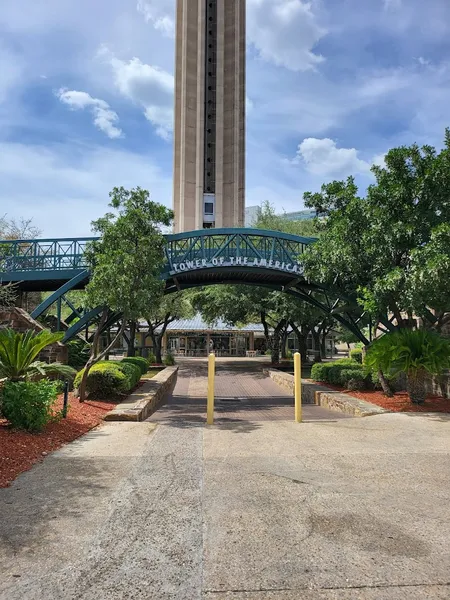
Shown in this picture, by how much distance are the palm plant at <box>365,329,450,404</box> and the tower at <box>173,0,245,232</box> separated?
223 ft

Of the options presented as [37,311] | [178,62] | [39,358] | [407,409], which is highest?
[178,62]

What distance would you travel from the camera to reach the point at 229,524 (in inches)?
163

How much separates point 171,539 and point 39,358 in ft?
47.5

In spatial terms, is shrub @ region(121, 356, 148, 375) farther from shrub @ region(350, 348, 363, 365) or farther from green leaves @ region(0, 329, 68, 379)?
shrub @ region(350, 348, 363, 365)

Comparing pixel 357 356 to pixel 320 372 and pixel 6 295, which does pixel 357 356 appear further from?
pixel 6 295

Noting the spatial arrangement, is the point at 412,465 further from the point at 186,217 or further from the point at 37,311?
the point at 186,217

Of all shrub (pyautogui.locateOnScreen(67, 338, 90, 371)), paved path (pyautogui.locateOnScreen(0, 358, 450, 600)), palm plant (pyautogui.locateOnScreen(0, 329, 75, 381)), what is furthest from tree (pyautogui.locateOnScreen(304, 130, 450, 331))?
shrub (pyautogui.locateOnScreen(67, 338, 90, 371))

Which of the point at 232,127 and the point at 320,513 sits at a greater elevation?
the point at 232,127

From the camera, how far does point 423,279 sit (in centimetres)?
1129

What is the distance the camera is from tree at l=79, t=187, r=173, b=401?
12.6 metres

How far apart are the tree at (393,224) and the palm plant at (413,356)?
88 cm

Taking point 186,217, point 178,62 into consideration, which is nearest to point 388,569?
point 186,217

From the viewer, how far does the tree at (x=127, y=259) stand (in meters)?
12.6

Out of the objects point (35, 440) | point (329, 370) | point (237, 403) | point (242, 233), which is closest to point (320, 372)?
point (329, 370)
